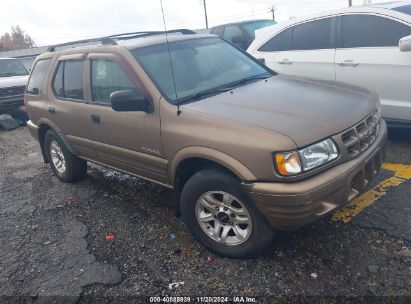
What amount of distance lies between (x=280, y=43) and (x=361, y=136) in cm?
313

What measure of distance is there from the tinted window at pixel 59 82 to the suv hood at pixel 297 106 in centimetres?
210

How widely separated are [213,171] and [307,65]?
3.03 m

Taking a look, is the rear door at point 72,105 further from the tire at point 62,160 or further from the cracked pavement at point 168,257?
the cracked pavement at point 168,257

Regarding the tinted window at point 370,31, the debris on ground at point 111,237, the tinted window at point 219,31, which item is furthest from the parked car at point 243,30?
the debris on ground at point 111,237

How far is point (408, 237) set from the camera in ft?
9.84

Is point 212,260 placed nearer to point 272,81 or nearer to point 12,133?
point 272,81

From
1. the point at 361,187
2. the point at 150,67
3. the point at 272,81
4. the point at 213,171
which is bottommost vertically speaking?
the point at 361,187

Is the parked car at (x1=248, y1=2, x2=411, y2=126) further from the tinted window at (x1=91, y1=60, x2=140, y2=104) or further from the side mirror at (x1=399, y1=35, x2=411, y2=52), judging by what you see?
the tinted window at (x1=91, y1=60, x2=140, y2=104)

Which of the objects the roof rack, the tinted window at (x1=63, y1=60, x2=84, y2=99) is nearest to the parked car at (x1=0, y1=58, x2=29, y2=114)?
the roof rack

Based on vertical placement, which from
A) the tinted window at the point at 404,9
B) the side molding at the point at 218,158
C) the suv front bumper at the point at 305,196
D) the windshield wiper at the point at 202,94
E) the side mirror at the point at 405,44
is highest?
the tinted window at the point at 404,9

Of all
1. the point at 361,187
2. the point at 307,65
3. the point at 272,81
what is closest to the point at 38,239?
the point at 272,81

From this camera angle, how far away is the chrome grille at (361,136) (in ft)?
9.00

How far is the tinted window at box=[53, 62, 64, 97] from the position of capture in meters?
4.50

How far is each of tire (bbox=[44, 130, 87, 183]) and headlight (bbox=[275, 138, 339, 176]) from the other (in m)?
3.10
